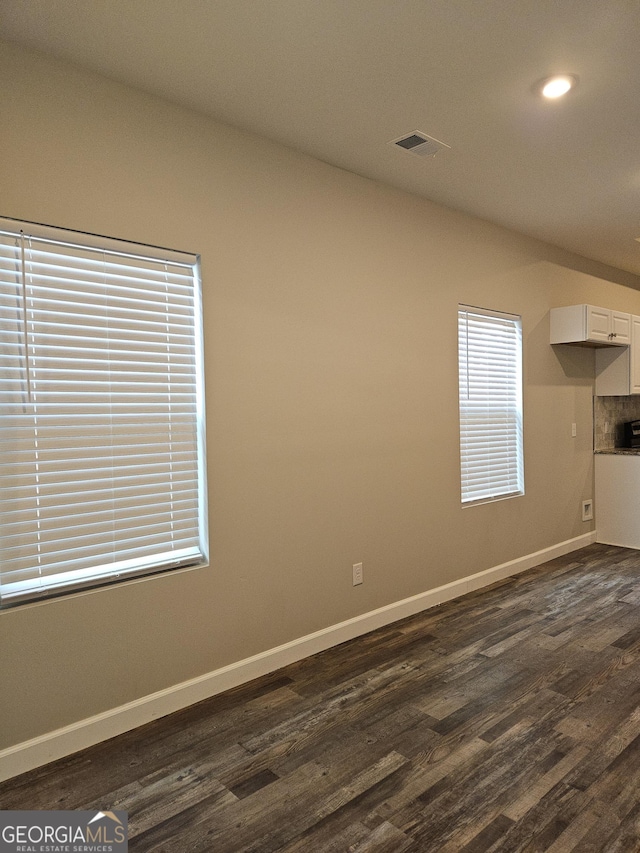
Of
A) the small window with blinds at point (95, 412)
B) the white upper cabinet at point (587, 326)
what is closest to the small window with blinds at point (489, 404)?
the white upper cabinet at point (587, 326)

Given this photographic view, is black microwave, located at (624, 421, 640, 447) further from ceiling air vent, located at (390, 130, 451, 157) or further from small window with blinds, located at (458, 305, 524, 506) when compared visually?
ceiling air vent, located at (390, 130, 451, 157)

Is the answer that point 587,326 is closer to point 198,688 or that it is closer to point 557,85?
point 557,85

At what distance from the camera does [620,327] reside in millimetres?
5191

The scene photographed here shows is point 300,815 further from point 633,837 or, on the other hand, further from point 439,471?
point 439,471

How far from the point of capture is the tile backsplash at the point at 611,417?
5676 millimetres

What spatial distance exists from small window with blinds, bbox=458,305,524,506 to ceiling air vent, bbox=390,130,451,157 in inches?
49.9

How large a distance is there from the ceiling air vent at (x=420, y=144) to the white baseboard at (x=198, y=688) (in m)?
2.70

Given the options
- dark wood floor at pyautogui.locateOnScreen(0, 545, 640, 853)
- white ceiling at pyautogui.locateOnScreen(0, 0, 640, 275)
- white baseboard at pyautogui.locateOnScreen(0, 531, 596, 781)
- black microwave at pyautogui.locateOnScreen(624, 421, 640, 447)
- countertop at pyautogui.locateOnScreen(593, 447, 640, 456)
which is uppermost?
white ceiling at pyautogui.locateOnScreen(0, 0, 640, 275)

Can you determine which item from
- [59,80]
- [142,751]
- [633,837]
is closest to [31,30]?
[59,80]

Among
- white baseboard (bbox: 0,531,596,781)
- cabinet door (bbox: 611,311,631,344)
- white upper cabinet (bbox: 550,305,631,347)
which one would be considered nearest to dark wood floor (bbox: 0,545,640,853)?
white baseboard (bbox: 0,531,596,781)

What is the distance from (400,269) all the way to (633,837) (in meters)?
3.03

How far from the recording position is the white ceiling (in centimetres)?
204

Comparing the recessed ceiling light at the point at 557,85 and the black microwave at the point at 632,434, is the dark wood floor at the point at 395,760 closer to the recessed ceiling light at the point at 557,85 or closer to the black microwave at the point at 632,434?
the recessed ceiling light at the point at 557,85

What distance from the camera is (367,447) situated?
3498mm
